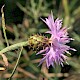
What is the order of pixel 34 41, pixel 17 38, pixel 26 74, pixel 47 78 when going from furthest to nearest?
pixel 17 38 < pixel 26 74 < pixel 47 78 < pixel 34 41

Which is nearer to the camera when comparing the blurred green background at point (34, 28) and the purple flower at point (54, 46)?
the purple flower at point (54, 46)

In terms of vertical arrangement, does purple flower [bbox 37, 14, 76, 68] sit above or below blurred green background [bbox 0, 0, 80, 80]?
below

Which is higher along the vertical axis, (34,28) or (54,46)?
(34,28)

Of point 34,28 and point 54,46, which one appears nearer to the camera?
point 54,46

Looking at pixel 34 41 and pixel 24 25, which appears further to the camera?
pixel 24 25

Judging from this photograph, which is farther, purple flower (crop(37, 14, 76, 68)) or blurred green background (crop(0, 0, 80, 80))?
blurred green background (crop(0, 0, 80, 80))

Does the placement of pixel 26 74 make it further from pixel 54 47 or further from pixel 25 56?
pixel 54 47

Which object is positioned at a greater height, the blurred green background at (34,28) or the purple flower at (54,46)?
the blurred green background at (34,28)

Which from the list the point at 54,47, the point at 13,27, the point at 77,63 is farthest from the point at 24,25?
the point at 54,47
